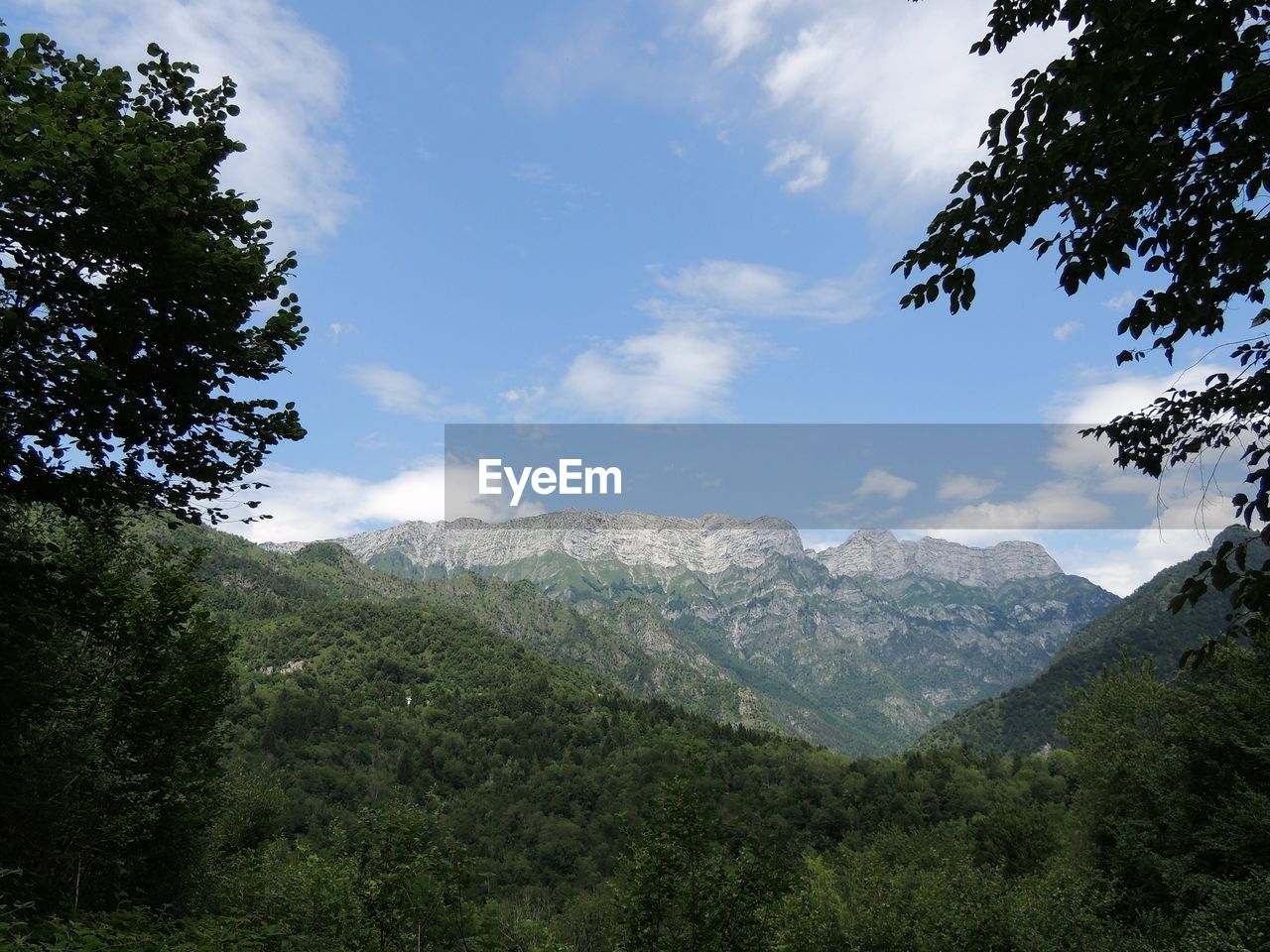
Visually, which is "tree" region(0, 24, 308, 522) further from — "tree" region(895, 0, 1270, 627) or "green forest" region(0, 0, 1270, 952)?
"tree" region(895, 0, 1270, 627)

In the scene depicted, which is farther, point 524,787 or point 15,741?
point 524,787

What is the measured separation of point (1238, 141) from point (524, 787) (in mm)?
180887

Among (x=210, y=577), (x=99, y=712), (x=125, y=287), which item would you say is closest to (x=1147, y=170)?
(x=125, y=287)

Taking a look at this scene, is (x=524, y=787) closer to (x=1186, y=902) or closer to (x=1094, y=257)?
(x=1186, y=902)

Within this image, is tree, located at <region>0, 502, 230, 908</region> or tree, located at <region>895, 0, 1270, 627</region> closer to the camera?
tree, located at <region>895, 0, 1270, 627</region>

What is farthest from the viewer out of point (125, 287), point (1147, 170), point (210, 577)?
point (210, 577)

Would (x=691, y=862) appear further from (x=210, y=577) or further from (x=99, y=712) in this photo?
(x=99, y=712)

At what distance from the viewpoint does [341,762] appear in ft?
536

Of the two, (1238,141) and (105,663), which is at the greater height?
(1238,141)

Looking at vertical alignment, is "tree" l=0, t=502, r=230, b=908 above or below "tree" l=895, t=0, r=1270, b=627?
below

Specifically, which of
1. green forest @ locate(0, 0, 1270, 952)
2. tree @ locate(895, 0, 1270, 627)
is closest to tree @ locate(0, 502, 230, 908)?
green forest @ locate(0, 0, 1270, 952)

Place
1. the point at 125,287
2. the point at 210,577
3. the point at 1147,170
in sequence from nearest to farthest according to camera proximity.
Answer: the point at 1147,170 → the point at 125,287 → the point at 210,577

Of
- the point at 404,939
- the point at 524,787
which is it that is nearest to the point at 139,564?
the point at 404,939

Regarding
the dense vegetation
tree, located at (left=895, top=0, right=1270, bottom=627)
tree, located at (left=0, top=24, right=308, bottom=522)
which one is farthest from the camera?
the dense vegetation
